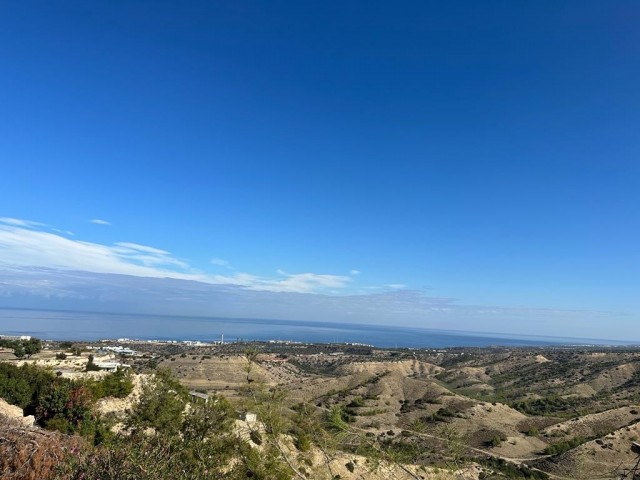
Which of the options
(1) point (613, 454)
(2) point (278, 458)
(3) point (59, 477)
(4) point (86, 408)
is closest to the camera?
(3) point (59, 477)

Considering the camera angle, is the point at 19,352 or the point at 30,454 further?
the point at 19,352

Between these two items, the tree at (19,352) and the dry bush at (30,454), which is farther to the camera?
the tree at (19,352)

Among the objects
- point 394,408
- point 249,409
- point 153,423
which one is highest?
point 249,409

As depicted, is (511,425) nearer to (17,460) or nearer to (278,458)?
(278,458)

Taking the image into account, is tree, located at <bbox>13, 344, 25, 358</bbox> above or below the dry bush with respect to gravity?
below

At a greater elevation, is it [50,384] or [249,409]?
[249,409]

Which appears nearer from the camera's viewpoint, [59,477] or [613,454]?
[59,477]

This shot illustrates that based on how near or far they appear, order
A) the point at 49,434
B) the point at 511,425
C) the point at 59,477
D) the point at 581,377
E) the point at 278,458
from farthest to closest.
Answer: the point at 581,377 → the point at 511,425 → the point at 278,458 → the point at 49,434 → the point at 59,477

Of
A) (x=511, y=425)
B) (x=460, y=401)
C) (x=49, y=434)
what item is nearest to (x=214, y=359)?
(x=460, y=401)

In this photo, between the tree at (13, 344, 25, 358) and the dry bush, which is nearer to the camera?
the dry bush

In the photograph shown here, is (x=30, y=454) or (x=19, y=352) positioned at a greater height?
(x=30, y=454)

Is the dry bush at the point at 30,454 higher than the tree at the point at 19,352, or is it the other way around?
the dry bush at the point at 30,454
